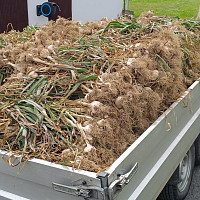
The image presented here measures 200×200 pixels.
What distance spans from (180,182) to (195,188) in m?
0.52

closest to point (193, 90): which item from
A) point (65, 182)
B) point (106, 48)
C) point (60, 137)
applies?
point (106, 48)

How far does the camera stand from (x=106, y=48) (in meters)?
2.99

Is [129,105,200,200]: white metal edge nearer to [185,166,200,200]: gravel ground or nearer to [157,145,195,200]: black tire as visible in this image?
[157,145,195,200]: black tire

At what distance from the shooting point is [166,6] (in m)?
18.1

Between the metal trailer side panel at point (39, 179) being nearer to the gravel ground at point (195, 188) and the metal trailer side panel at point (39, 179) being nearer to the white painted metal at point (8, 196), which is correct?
the white painted metal at point (8, 196)

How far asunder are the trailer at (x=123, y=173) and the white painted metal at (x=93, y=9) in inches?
202

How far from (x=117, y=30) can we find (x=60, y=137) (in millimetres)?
1774

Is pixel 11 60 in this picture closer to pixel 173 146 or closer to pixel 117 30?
pixel 117 30

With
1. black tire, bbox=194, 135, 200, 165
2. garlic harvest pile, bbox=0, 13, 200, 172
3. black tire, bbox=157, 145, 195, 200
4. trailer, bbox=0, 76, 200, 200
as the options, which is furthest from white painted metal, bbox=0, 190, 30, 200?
black tire, bbox=194, 135, 200, 165

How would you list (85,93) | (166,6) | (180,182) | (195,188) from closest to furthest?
1. (85,93)
2. (180,182)
3. (195,188)
4. (166,6)

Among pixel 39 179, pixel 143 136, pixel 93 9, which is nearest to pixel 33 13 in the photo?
pixel 93 9

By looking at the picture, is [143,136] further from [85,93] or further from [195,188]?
[195,188]

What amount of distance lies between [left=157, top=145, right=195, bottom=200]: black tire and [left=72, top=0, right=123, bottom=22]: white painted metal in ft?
16.1

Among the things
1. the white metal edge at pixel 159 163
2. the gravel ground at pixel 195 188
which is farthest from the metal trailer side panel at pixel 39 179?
the gravel ground at pixel 195 188
